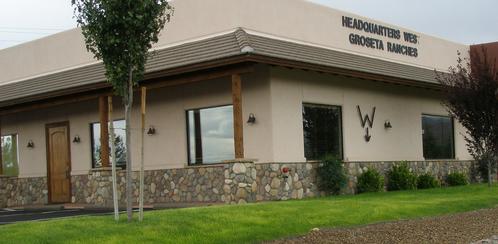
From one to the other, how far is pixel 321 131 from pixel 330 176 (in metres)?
1.45

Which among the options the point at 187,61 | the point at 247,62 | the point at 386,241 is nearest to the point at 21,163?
the point at 187,61

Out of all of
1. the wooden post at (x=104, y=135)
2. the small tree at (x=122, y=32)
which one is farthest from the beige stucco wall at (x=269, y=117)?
the small tree at (x=122, y=32)

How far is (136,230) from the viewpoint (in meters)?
9.91

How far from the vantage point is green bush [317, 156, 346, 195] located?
59.6 ft

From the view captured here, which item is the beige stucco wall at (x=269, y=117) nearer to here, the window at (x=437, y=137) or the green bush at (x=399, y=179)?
the window at (x=437, y=137)

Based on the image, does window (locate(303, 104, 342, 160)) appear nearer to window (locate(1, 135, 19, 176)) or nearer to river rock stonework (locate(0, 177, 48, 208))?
river rock stonework (locate(0, 177, 48, 208))

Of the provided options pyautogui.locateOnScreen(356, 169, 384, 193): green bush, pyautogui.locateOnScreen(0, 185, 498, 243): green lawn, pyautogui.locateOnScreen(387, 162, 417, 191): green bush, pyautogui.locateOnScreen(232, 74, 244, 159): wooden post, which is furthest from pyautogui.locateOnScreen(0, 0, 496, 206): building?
pyautogui.locateOnScreen(0, 185, 498, 243): green lawn

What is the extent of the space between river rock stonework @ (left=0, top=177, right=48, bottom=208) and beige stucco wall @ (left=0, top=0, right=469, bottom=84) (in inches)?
148

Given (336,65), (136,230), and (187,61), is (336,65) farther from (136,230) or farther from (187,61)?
(136,230)

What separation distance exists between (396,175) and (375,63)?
3.60 metres

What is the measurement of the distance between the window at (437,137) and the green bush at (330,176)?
665 centimetres

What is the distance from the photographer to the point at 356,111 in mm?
20312

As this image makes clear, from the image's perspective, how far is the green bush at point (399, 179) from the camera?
21.0 meters

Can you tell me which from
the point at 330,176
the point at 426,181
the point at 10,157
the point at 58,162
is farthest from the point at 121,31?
the point at 10,157
